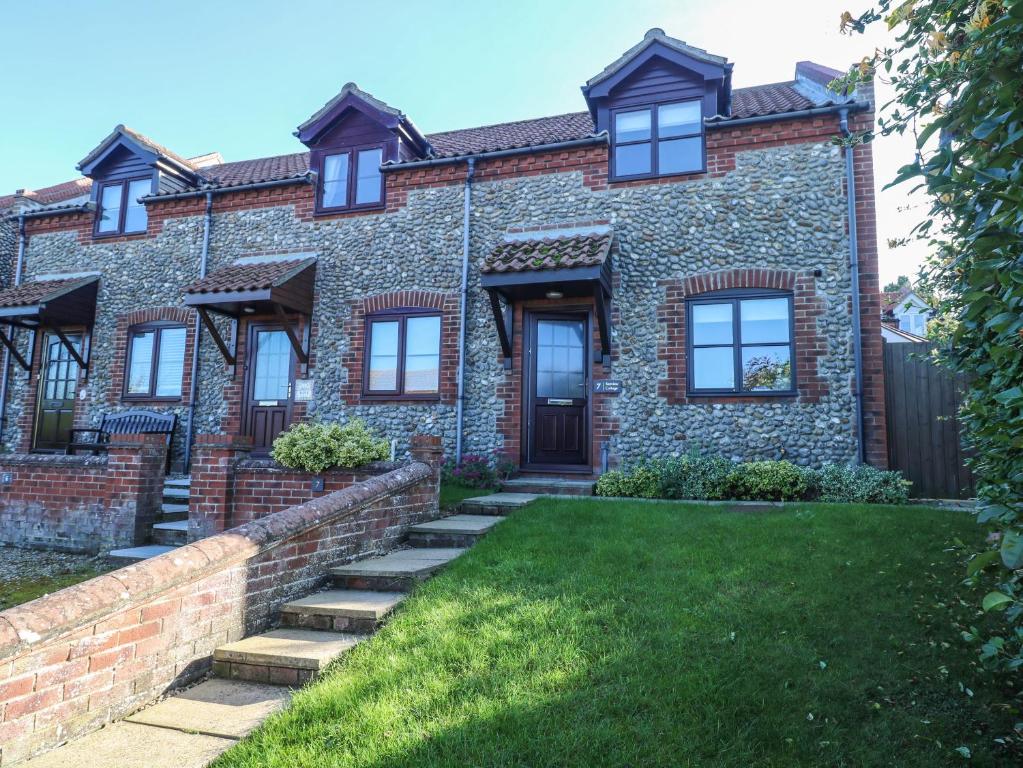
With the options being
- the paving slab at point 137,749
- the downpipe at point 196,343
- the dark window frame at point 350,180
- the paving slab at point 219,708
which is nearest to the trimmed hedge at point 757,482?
the paving slab at point 219,708

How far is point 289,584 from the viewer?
14.4 ft

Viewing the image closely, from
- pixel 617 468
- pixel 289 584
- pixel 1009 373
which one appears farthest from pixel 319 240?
pixel 1009 373

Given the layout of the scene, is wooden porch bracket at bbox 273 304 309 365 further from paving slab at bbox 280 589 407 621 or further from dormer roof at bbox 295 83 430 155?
paving slab at bbox 280 589 407 621

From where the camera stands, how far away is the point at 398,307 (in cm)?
1034

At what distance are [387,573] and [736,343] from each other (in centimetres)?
628

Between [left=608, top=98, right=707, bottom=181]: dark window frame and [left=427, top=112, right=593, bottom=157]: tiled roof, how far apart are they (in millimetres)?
911

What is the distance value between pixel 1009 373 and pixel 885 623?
2.41m

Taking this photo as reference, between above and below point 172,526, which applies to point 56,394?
above

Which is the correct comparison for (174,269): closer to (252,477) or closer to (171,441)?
(171,441)

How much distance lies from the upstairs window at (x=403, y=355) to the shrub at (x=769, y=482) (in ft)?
15.7

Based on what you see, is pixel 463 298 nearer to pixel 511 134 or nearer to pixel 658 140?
pixel 658 140

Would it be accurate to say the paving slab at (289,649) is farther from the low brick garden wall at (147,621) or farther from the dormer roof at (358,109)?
the dormer roof at (358,109)

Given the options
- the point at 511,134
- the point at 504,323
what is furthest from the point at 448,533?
the point at 511,134

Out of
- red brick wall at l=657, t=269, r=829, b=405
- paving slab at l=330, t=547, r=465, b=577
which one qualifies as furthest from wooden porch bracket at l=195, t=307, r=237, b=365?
red brick wall at l=657, t=269, r=829, b=405
